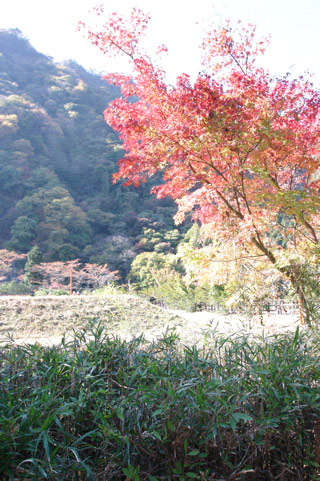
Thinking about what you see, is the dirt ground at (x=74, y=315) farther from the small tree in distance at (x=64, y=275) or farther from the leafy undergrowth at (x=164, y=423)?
the small tree in distance at (x=64, y=275)

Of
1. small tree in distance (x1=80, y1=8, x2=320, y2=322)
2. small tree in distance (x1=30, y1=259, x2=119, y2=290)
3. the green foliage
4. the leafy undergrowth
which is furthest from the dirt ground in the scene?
the green foliage

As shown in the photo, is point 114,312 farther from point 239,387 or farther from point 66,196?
point 66,196

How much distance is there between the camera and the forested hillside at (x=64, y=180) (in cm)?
1664

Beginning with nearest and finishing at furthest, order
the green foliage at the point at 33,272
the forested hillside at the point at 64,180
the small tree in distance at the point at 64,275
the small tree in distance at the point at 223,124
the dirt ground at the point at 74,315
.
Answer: the small tree in distance at the point at 223,124 → the dirt ground at the point at 74,315 → the green foliage at the point at 33,272 → the small tree in distance at the point at 64,275 → the forested hillside at the point at 64,180

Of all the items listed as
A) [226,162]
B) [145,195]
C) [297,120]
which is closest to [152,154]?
[226,162]

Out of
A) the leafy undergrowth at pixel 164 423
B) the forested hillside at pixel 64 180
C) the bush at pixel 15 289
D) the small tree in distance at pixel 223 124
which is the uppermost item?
the forested hillside at pixel 64 180

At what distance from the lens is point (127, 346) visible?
4.81ft

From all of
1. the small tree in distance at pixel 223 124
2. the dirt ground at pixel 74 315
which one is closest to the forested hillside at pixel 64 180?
the dirt ground at pixel 74 315

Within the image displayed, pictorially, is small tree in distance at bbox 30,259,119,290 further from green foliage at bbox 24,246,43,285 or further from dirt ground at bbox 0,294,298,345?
dirt ground at bbox 0,294,298,345

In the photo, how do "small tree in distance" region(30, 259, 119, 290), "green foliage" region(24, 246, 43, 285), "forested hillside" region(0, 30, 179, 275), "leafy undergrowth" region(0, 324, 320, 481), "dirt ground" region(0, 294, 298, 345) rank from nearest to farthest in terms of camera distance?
"leafy undergrowth" region(0, 324, 320, 481)
"dirt ground" region(0, 294, 298, 345)
"green foliage" region(24, 246, 43, 285)
"small tree in distance" region(30, 259, 119, 290)
"forested hillside" region(0, 30, 179, 275)

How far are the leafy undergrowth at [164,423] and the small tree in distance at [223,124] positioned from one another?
178 cm

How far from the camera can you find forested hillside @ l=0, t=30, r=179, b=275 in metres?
16.6

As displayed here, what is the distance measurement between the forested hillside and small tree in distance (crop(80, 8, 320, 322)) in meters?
13.2

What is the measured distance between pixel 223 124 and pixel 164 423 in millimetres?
2411
